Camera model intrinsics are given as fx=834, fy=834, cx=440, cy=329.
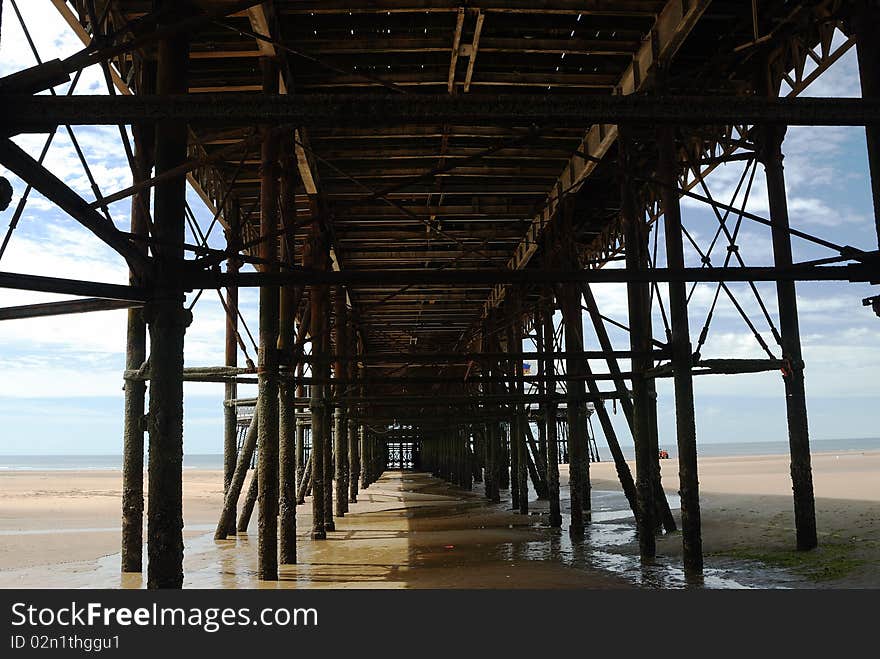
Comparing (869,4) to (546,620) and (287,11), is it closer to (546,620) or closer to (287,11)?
(287,11)

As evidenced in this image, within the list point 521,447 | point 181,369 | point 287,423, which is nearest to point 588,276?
point 181,369

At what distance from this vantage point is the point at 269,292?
432 inches

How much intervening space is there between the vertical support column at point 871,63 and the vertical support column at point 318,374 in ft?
27.6

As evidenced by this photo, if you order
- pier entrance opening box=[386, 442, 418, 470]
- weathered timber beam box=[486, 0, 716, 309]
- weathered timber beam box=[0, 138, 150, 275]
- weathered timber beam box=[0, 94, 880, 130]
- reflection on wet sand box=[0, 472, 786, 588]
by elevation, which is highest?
weathered timber beam box=[486, 0, 716, 309]

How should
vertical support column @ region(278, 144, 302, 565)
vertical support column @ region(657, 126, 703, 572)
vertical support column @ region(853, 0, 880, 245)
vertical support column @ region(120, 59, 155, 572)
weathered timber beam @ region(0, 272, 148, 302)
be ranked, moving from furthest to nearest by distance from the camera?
vertical support column @ region(278, 144, 302, 565) → vertical support column @ region(657, 126, 703, 572) → vertical support column @ region(120, 59, 155, 572) → vertical support column @ region(853, 0, 880, 245) → weathered timber beam @ region(0, 272, 148, 302)

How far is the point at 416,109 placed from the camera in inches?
220

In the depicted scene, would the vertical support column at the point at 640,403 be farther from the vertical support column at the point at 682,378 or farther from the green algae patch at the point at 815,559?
the green algae patch at the point at 815,559

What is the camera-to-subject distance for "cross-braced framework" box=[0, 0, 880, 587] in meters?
5.73

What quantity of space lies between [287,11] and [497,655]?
7.85m

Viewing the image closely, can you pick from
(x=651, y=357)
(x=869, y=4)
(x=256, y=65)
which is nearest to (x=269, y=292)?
(x=256, y=65)

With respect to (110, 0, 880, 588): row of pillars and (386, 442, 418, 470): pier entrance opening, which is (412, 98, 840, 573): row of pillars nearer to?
(110, 0, 880, 588): row of pillars

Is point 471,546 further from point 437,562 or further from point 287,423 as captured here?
point 287,423

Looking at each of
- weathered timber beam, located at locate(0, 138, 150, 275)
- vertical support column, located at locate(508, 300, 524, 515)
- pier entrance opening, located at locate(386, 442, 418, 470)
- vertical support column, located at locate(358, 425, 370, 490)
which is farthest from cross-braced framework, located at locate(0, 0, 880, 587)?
pier entrance opening, located at locate(386, 442, 418, 470)

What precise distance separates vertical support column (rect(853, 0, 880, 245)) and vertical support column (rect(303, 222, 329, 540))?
840 cm
